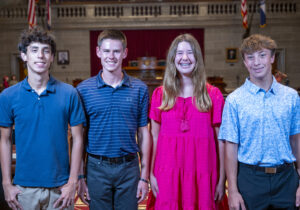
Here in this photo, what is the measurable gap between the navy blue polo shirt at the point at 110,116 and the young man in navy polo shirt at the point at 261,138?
2.19ft

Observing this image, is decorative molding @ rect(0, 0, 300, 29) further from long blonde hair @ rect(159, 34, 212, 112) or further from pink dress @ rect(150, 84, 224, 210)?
pink dress @ rect(150, 84, 224, 210)

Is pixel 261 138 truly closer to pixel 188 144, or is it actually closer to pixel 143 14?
pixel 188 144

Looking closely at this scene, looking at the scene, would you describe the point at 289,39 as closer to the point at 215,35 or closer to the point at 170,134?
the point at 215,35

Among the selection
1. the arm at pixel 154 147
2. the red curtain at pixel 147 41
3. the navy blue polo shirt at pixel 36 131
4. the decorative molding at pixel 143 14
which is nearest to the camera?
the navy blue polo shirt at pixel 36 131

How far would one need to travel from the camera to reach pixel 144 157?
8.30ft

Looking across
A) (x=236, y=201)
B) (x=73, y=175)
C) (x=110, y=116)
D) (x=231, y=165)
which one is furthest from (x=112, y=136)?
(x=236, y=201)

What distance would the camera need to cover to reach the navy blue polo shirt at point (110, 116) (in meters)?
2.42

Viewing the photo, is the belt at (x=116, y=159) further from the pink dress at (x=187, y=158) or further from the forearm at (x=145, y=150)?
the pink dress at (x=187, y=158)

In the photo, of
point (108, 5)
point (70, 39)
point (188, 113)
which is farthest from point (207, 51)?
point (188, 113)

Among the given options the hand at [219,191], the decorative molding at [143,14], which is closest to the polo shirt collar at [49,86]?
the hand at [219,191]

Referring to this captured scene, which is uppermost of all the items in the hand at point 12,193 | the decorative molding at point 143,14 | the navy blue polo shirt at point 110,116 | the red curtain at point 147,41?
the decorative molding at point 143,14

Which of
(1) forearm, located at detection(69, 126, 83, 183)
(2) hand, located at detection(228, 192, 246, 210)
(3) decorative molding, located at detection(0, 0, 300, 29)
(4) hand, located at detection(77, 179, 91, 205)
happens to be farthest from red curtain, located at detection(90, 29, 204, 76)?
(2) hand, located at detection(228, 192, 246, 210)

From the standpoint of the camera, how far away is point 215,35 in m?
15.7

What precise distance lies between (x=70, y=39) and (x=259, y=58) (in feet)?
47.7
